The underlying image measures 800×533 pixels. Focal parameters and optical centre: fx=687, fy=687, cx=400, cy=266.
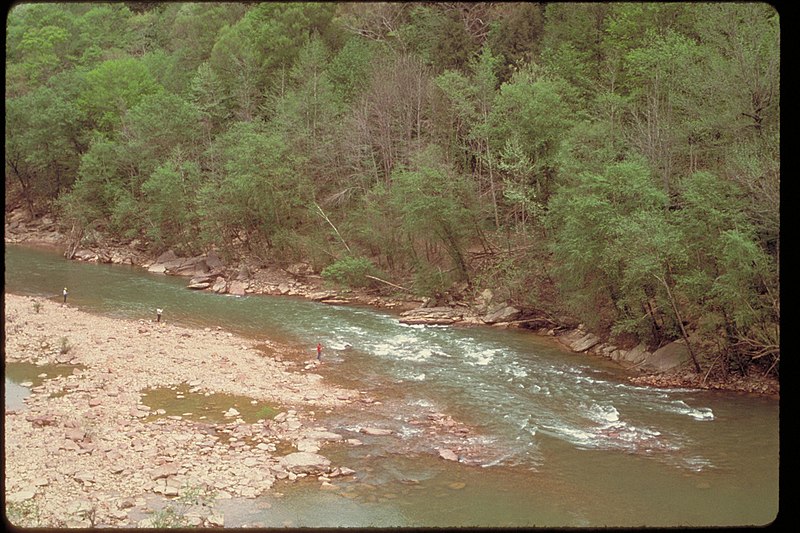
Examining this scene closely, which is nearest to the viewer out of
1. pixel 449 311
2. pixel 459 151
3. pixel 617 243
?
pixel 617 243

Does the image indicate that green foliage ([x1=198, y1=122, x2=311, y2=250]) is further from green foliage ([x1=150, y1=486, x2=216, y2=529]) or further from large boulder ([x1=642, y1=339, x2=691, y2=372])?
green foliage ([x1=150, y1=486, x2=216, y2=529])

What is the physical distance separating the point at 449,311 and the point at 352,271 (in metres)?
5.56

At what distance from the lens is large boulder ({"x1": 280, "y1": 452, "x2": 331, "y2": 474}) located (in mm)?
13578

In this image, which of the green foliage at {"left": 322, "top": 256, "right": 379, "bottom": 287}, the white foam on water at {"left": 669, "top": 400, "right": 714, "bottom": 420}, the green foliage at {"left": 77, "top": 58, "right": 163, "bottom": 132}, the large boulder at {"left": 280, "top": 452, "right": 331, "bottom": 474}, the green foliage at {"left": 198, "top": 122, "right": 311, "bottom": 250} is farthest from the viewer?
the green foliage at {"left": 77, "top": 58, "right": 163, "bottom": 132}

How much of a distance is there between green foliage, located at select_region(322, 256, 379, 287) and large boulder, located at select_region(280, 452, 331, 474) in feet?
54.8

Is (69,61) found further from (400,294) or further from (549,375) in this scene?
(549,375)

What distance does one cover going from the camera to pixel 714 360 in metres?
18.7

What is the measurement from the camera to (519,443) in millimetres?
15172

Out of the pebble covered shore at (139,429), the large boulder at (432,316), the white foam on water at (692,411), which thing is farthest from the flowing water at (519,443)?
the large boulder at (432,316)

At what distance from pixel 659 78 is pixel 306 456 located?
→ 62.0 ft

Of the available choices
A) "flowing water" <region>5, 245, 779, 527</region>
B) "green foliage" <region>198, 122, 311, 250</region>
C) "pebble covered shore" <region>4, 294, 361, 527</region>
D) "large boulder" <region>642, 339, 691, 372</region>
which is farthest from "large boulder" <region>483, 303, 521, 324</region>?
"green foliage" <region>198, 122, 311, 250</region>

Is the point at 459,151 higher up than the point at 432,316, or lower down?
higher up

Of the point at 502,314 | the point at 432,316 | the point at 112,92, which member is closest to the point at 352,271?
the point at 432,316

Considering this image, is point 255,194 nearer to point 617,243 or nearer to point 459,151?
point 459,151
